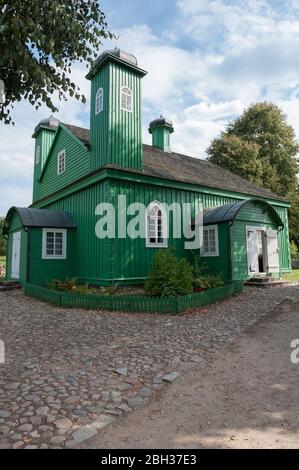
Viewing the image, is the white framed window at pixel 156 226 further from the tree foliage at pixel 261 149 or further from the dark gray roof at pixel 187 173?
the tree foliage at pixel 261 149

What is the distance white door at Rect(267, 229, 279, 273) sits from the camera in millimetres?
16594

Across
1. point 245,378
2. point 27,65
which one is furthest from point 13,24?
point 245,378

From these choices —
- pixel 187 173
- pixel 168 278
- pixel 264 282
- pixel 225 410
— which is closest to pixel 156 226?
pixel 168 278

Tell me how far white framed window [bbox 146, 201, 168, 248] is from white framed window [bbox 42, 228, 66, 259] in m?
4.37

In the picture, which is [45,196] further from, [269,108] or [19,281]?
[269,108]

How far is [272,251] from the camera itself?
16.9 meters

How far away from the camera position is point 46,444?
131 inches

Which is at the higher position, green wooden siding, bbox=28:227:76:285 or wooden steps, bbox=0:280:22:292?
green wooden siding, bbox=28:227:76:285

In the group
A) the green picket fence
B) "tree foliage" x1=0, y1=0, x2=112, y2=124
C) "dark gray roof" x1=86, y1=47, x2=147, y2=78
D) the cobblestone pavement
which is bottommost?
the cobblestone pavement

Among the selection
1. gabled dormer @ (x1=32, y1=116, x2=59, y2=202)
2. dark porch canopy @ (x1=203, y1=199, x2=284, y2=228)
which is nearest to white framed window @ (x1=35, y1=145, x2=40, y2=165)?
gabled dormer @ (x1=32, y1=116, x2=59, y2=202)

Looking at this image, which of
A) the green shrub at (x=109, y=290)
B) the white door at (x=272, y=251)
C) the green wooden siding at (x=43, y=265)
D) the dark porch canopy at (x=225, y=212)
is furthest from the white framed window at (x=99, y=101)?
the white door at (x=272, y=251)

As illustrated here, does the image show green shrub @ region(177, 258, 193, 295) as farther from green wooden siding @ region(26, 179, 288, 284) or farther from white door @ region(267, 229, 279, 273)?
white door @ region(267, 229, 279, 273)

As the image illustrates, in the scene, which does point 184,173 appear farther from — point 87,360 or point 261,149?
point 261,149

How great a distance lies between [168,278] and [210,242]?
5.47 m
